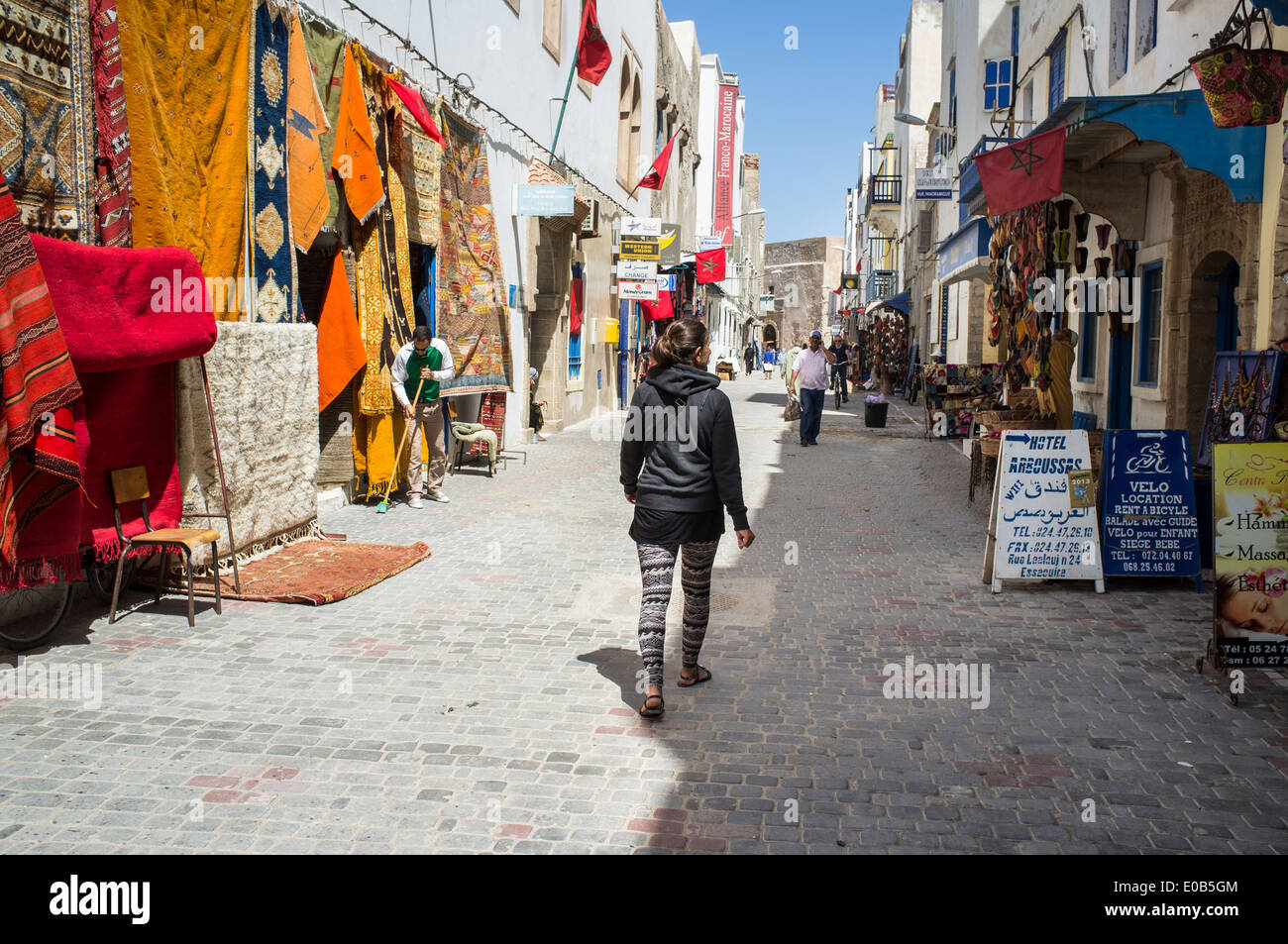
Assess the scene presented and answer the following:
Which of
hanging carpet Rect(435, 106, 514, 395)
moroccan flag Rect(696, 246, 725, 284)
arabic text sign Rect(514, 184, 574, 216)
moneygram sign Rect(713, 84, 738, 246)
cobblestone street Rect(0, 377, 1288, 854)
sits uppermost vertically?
moneygram sign Rect(713, 84, 738, 246)

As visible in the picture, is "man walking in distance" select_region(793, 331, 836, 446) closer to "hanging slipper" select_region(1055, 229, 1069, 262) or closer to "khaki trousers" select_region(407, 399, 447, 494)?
"hanging slipper" select_region(1055, 229, 1069, 262)

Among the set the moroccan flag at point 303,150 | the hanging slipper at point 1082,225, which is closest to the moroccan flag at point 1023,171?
the hanging slipper at point 1082,225

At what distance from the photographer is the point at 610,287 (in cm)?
2431

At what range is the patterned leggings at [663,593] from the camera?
16.0 ft

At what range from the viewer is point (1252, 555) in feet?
17.4

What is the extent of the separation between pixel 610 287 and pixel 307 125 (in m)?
16.0

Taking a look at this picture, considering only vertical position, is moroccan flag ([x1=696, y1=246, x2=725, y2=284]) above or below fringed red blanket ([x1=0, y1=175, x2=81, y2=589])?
above

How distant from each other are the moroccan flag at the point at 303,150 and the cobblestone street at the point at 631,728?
120 inches

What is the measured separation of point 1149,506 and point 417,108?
799 centimetres

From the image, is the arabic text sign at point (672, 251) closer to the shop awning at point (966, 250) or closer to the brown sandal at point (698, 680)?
the shop awning at point (966, 250)

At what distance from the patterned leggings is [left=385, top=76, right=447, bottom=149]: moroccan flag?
7130mm

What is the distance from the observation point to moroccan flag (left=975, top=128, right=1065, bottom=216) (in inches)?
347

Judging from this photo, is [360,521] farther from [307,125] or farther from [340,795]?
[340,795]

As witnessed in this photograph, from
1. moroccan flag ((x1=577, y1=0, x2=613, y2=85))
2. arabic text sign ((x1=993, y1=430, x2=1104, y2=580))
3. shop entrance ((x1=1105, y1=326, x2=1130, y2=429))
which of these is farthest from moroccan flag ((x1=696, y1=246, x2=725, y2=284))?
arabic text sign ((x1=993, y1=430, x2=1104, y2=580))
